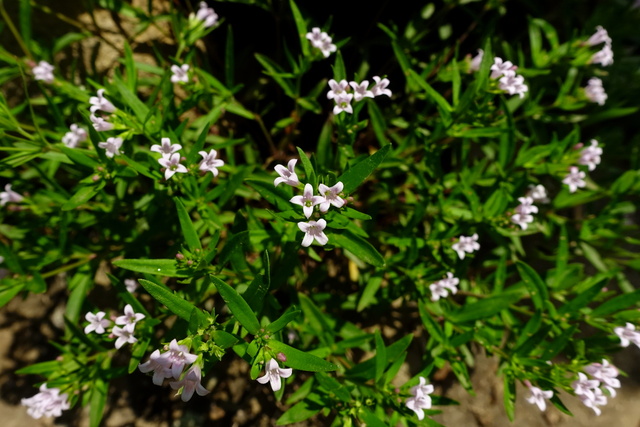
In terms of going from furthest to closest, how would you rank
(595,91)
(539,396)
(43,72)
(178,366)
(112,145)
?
1. (595,91)
2. (43,72)
3. (539,396)
4. (112,145)
5. (178,366)

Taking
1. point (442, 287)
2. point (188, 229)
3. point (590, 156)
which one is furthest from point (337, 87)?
point (590, 156)

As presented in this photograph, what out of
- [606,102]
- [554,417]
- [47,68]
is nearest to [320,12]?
[47,68]

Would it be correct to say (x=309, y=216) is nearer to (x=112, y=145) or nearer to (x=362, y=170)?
(x=362, y=170)

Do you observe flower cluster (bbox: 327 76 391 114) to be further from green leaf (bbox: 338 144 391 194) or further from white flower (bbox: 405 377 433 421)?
white flower (bbox: 405 377 433 421)

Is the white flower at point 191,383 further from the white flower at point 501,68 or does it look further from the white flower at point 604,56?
the white flower at point 604,56

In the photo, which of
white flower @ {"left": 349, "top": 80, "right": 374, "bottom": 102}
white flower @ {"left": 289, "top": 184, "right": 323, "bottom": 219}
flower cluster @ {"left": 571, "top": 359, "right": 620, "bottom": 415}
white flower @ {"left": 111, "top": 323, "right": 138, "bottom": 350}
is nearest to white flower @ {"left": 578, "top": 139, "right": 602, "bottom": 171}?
flower cluster @ {"left": 571, "top": 359, "right": 620, "bottom": 415}

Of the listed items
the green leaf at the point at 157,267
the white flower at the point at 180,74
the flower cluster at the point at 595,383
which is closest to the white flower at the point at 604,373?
the flower cluster at the point at 595,383

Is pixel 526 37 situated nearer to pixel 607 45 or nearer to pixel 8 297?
pixel 607 45

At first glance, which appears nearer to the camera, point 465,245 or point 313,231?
point 313,231
